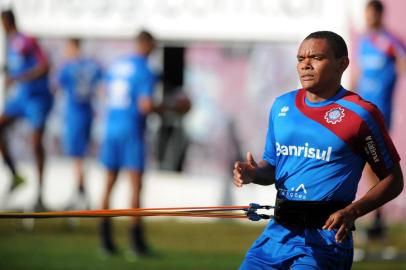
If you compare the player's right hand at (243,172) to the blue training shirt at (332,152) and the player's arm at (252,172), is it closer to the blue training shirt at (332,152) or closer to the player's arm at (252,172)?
the player's arm at (252,172)

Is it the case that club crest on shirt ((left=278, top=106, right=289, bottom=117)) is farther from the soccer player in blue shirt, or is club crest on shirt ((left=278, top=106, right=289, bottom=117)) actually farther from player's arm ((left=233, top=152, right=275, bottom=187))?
player's arm ((left=233, top=152, right=275, bottom=187))

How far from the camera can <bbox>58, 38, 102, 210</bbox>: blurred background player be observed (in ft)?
51.0

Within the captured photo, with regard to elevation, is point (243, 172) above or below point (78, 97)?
below

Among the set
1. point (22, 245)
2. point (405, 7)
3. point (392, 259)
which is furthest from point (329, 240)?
point (405, 7)

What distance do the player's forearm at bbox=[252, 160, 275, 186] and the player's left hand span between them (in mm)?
666

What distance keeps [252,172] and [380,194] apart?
760 mm

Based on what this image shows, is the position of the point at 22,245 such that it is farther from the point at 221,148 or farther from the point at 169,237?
the point at 221,148

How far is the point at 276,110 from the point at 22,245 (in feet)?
24.3

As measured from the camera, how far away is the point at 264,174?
20.4 ft

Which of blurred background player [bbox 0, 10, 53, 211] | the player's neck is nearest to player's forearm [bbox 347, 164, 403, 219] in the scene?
the player's neck

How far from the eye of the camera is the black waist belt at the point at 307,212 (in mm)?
5840

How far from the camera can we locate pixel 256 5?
16.5 m

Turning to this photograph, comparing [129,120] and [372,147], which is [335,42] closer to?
[372,147]

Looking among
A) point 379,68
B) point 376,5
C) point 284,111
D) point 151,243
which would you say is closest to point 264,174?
point 284,111
